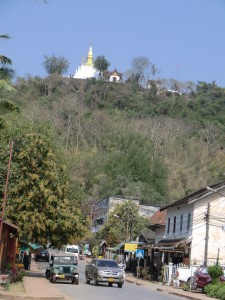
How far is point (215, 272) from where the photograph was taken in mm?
39188

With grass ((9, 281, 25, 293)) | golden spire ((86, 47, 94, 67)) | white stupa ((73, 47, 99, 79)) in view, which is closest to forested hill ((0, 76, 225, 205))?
white stupa ((73, 47, 99, 79))

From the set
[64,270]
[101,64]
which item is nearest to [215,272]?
[64,270]

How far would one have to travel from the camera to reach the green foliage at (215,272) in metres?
39.0

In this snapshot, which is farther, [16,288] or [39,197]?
[39,197]

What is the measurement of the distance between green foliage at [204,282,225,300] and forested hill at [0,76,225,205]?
5578cm

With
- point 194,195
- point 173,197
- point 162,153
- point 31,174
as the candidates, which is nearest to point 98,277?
point 31,174

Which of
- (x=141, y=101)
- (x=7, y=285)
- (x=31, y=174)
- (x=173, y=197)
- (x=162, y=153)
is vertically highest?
(x=141, y=101)

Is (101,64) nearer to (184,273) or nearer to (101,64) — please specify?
(101,64)

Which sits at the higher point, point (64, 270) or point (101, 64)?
point (101, 64)

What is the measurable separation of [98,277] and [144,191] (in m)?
67.3

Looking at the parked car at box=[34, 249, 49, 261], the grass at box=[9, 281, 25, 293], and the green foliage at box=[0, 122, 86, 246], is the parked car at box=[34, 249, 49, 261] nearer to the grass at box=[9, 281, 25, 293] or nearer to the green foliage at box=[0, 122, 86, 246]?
the green foliage at box=[0, 122, 86, 246]

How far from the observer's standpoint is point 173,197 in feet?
339

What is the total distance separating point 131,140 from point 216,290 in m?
74.8

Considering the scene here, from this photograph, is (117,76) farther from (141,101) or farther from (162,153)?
(162,153)
